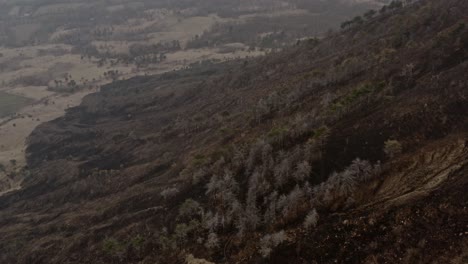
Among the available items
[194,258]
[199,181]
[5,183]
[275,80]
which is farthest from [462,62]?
[5,183]

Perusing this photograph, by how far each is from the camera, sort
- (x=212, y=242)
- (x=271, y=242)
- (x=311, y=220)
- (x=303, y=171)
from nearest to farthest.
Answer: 1. (x=311, y=220)
2. (x=271, y=242)
3. (x=212, y=242)
4. (x=303, y=171)

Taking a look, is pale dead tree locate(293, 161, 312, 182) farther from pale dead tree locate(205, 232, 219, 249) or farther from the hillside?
pale dead tree locate(205, 232, 219, 249)

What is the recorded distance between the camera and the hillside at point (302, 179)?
47.4m

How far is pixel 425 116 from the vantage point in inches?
2501

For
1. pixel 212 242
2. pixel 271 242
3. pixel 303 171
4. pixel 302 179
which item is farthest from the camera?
pixel 303 171

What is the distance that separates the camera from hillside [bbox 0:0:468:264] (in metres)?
47.4

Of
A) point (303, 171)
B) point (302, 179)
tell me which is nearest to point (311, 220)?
point (302, 179)

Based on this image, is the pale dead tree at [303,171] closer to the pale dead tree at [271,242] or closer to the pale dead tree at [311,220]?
the pale dead tree at [311,220]

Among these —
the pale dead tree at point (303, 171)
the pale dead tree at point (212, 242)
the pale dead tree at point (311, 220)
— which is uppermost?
the pale dead tree at point (303, 171)

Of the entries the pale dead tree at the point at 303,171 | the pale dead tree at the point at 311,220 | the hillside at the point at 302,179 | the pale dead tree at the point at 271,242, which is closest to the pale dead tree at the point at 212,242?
the hillside at the point at 302,179

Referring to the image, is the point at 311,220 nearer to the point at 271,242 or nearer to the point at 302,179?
the point at 271,242

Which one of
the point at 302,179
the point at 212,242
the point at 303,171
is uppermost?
the point at 303,171

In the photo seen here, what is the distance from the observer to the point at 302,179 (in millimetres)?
62344

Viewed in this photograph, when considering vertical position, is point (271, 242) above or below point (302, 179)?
below
